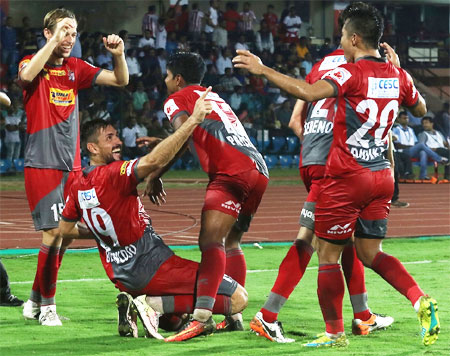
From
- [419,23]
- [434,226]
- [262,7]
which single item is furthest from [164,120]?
[419,23]

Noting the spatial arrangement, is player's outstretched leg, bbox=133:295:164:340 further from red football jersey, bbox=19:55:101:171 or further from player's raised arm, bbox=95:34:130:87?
player's raised arm, bbox=95:34:130:87

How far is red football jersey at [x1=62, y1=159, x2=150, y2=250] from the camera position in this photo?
21.3ft

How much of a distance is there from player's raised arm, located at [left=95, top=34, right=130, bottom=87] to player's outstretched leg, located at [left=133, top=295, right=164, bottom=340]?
6.45ft

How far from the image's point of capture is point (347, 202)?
6.18 metres

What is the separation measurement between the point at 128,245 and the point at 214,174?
2.51ft

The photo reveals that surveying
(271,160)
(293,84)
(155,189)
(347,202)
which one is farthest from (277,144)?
(293,84)

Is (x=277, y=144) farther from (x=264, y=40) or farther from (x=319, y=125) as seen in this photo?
(x=319, y=125)

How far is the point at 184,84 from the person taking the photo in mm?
7016

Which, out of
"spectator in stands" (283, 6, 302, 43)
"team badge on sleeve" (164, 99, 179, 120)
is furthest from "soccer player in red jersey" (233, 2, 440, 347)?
"spectator in stands" (283, 6, 302, 43)

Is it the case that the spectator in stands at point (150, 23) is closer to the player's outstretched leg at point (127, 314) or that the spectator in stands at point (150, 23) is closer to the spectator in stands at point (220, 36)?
the spectator in stands at point (220, 36)

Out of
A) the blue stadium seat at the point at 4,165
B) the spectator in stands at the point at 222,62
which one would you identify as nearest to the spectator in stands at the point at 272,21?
the spectator in stands at the point at 222,62

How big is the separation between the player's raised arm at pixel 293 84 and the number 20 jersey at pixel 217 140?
2.70 ft

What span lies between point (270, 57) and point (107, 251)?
22168 mm

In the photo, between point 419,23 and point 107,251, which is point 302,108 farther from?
point 419,23
